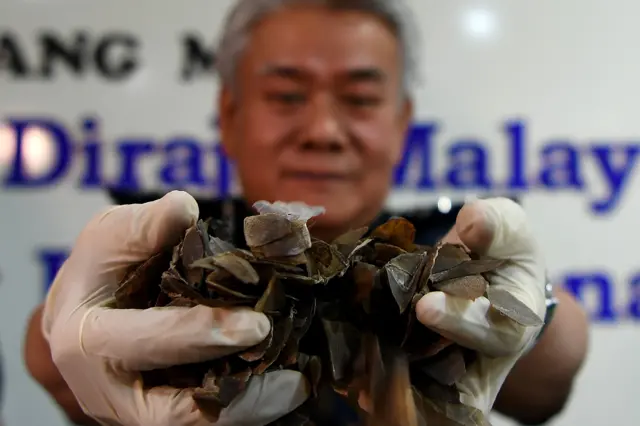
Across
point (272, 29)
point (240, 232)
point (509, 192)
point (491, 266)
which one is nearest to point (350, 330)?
point (491, 266)

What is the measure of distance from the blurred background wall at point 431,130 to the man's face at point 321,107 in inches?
10.7

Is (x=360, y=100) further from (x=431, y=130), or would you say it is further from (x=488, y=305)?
(x=488, y=305)

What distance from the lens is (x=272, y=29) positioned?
2.73 feet

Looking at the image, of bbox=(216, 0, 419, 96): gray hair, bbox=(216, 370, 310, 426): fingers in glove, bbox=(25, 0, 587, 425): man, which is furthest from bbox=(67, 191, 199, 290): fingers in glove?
bbox=(216, 0, 419, 96): gray hair

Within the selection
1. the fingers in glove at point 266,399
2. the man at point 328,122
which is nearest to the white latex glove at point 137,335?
the fingers in glove at point 266,399

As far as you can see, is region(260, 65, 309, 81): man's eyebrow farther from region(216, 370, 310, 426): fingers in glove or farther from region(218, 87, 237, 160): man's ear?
region(216, 370, 310, 426): fingers in glove

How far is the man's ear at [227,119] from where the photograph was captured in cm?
93

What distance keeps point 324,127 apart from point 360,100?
0.08m

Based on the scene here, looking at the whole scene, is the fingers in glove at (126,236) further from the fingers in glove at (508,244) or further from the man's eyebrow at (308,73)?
the man's eyebrow at (308,73)

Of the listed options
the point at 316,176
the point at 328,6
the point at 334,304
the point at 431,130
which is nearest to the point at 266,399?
the point at 334,304

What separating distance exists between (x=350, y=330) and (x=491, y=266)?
0.34ft

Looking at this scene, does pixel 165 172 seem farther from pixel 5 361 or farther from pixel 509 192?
pixel 509 192

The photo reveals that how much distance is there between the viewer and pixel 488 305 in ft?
1.18

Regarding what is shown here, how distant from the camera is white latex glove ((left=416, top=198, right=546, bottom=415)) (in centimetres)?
34
